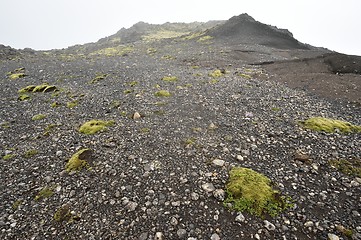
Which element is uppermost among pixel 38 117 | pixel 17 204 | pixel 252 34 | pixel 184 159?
pixel 252 34

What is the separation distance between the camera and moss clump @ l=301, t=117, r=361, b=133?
42.1 feet

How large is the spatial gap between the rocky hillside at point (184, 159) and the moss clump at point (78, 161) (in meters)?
0.06

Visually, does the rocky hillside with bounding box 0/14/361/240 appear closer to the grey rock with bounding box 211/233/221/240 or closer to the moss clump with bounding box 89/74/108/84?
the grey rock with bounding box 211/233/221/240

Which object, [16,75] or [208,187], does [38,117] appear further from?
[16,75]

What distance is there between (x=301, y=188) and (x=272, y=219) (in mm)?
2148

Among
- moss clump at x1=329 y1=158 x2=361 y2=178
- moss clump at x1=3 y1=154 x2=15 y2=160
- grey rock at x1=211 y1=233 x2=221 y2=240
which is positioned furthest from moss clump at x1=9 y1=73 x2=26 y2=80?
moss clump at x1=329 y1=158 x2=361 y2=178

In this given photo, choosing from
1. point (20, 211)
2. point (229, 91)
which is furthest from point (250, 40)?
point (20, 211)

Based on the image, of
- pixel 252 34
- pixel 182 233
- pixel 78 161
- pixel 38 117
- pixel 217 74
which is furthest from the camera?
pixel 252 34

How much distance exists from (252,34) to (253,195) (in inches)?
1839

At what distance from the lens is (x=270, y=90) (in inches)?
765

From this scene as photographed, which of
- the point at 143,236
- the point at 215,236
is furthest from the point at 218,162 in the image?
the point at 143,236

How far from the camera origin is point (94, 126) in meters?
13.8

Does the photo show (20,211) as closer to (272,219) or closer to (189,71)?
(272,219)

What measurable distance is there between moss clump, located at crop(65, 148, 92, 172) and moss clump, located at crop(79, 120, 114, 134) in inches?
91.1
